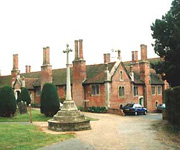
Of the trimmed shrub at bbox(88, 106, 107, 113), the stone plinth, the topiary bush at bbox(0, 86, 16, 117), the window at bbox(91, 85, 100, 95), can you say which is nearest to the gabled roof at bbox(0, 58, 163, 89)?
the window at bbox(91, 85, 100, 95)

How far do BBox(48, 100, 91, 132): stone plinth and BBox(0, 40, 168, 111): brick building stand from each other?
65.3 ft

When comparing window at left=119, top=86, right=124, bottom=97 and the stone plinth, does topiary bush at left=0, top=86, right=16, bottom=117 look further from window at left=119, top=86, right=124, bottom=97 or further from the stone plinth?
window at left=119, top=86, right=124, bottom=97

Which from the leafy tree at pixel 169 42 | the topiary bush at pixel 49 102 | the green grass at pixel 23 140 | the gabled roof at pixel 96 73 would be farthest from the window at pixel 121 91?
the green grass at pixel 23 140

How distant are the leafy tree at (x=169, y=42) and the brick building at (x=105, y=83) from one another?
1262 cm

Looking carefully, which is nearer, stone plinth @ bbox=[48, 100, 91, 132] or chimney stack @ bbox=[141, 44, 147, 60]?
stone plinth @ bbox=[48, 100, 91, 132]

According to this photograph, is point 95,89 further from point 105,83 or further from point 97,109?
point 97,109

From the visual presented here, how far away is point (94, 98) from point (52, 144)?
27.9 metres

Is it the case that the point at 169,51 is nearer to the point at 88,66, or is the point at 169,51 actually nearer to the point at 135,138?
the point at 135,138

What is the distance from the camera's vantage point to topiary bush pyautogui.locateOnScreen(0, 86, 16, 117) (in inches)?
1112

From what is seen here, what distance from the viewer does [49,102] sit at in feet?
94.6

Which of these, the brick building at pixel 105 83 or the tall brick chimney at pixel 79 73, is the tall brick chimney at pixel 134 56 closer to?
the brick building at pixel 105 83

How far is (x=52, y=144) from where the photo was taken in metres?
13.4

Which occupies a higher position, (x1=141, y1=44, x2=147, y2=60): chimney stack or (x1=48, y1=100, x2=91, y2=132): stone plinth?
(x1=141, y1=44, x2=147, y2=60): chimney stack

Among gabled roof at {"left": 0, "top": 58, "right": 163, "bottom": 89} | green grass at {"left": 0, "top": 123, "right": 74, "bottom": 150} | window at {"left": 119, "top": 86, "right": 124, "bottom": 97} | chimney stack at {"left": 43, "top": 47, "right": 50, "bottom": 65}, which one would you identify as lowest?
green grass at {"left": 0, "top": 123, "right": 74, "bottom": 150}
